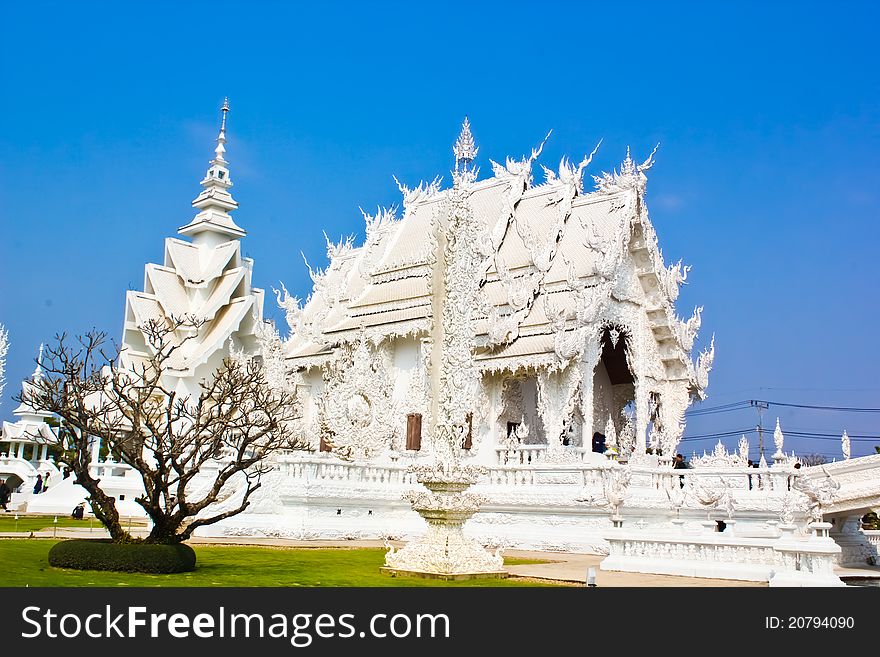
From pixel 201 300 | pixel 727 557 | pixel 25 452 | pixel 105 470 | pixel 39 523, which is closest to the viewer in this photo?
pixel 727 557

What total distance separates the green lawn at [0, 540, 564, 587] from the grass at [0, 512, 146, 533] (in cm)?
359

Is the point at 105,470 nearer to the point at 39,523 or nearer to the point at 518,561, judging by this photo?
the point at 39,523

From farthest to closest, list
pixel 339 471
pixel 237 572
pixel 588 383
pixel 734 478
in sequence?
pixel 588 383 < pixel 339 471 < pixel 734 478 < pixel 237 572

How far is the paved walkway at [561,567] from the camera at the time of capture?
10750 mm

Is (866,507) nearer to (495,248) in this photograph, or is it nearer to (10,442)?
(495,248)

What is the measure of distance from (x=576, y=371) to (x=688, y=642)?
14362 millimetres

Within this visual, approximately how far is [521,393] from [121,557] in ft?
46.7

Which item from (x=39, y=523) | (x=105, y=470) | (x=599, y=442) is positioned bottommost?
(x=39, y=523)

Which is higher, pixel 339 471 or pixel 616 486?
pixel 339 471

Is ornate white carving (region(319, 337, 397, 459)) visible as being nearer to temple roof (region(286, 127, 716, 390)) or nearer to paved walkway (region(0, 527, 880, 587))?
temple roof (region(286, 127, 716, 390))

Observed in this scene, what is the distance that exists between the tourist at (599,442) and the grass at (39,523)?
→ 11.8 metres

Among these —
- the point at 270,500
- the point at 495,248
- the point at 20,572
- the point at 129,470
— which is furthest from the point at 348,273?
the point at 20,572

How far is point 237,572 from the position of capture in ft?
34.3

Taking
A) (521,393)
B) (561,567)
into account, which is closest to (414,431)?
(521,393)
